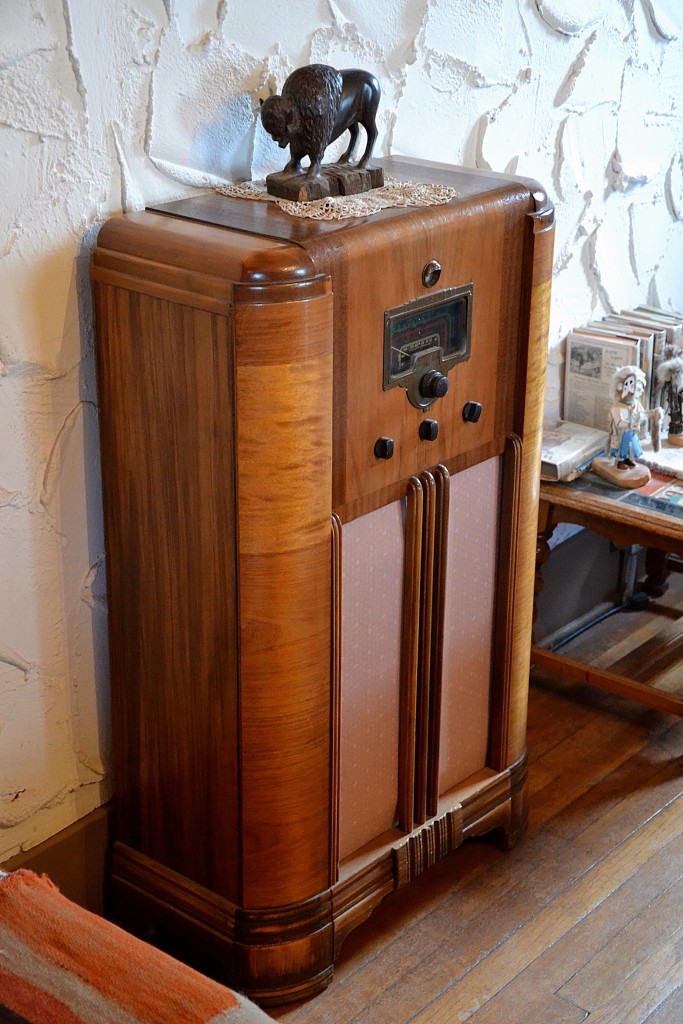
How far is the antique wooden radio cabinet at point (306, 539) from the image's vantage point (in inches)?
70.5

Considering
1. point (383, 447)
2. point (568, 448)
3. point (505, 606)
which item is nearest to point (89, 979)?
point (383, 447)

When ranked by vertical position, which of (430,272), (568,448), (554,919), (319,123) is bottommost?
(554,919)

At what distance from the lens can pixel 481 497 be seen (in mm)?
2256

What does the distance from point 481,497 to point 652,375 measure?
107cm

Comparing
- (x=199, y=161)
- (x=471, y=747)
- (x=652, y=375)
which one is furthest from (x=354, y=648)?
(x=652, y=375)

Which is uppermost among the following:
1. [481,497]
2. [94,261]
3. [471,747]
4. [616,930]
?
[94,261]

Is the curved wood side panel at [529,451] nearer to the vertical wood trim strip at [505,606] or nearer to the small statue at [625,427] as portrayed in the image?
the vertical wood trim strip at [505,606]

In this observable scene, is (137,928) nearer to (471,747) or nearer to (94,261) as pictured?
(471,747)

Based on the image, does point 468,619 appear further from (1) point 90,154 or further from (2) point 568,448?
(1) point 90,154

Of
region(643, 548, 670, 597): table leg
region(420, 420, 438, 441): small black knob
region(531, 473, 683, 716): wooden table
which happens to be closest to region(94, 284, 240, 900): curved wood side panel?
region(420, 420, 438, 441): small black knob

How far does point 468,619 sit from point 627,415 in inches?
33.1

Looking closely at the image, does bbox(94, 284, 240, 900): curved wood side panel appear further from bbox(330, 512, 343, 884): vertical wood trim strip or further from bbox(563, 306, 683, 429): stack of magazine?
bbox(563, 306, 683, 429): stack of magazine

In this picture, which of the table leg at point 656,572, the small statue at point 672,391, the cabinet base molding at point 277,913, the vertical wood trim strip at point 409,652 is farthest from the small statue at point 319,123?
the table leg at point 656,572

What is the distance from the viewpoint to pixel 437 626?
2223mm
